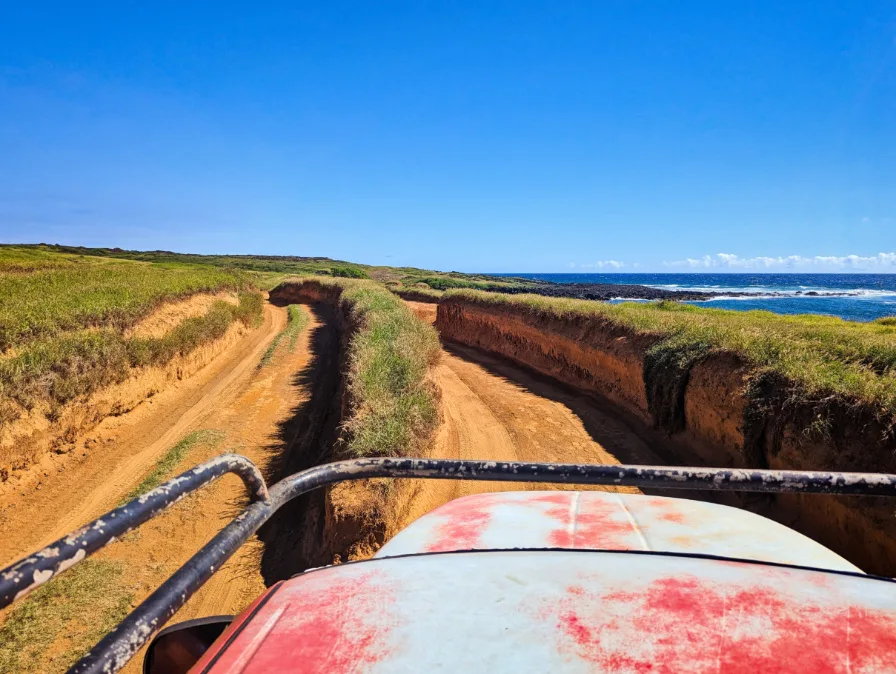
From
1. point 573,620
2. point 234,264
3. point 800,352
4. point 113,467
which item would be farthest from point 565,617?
point 234,264

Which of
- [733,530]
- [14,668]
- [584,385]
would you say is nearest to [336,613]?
[733,530]

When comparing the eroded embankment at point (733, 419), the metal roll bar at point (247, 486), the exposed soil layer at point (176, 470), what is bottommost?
the exposed soil layer at point (176, 470)

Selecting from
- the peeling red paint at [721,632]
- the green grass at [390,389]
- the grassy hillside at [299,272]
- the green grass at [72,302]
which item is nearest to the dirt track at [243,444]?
the green grass at [390,389]

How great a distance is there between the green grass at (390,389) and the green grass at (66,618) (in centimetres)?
293

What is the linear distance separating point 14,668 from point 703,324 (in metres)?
11.5

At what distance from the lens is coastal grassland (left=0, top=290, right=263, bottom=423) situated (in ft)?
25.7

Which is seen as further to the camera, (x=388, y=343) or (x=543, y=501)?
(x=388, y=343)

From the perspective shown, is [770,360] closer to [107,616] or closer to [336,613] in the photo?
[336,613]

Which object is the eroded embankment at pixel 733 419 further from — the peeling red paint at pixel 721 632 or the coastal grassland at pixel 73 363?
the coastal grassland at pixel 73 363

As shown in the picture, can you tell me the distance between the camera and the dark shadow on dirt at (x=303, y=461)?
5.90 metres

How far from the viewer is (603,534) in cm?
245

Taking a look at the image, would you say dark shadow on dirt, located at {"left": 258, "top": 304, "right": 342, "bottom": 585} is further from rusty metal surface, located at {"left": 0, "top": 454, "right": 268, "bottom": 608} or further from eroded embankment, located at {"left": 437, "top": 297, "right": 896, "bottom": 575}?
eroded embankment, located at {"left": 437, "top": 297, "right": 896, "bottom": 575}

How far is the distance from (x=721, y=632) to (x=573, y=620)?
0.38m

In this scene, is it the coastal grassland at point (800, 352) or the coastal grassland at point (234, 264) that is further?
the coastal grassland at point (234, 264)
